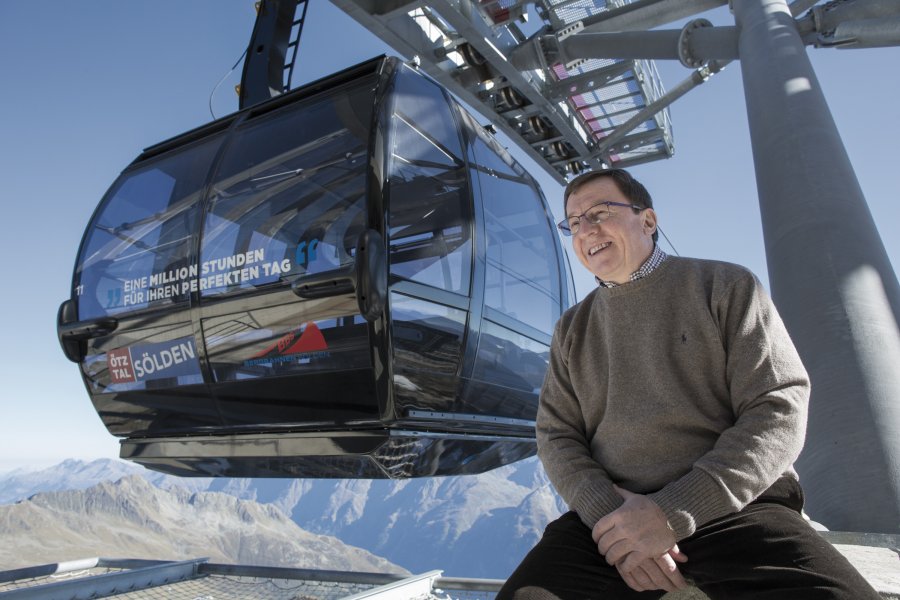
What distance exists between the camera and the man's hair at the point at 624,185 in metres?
1.77

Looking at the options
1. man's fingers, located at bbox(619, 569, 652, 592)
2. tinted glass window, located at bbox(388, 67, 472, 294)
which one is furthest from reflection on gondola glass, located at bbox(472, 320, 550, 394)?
man's fingers, located at bbox(619, 569, 652, 592)

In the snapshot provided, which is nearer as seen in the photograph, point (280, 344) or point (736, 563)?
point (736, 563)

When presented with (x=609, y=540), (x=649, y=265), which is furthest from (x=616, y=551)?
(x=649, y=265)

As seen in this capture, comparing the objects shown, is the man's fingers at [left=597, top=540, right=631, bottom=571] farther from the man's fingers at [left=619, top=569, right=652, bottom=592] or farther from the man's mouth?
the man's mouth

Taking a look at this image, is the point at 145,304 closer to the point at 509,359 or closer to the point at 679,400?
the point at 509,359

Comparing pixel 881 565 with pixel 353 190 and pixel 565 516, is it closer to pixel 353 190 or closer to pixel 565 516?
pixel 565 516

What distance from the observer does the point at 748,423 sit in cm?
138

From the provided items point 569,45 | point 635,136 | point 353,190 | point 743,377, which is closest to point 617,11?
point 569,45

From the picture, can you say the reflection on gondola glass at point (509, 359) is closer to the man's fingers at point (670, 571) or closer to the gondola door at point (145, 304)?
the gondola door at point (145, 304)

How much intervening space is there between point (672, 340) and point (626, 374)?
0.46 ft

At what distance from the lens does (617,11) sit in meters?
6.54

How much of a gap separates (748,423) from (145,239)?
3443mm

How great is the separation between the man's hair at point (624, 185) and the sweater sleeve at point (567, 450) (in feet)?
1.30

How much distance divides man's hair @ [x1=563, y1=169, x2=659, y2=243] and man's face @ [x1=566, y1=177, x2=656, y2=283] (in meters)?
0.01
